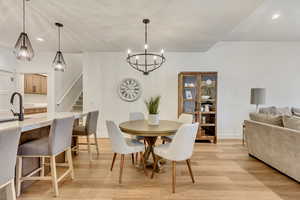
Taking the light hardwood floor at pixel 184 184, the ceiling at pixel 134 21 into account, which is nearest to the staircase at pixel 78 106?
the ceiling at pixel 134 21

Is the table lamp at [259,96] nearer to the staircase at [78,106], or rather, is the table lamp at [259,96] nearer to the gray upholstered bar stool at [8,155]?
the gray upholstered bar stool at [8,155]

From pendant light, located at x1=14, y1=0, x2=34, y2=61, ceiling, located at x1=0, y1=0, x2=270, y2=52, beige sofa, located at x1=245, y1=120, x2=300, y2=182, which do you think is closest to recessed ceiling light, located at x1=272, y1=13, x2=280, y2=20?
ceiling, located at x1=0, y1=0, x2=270, y2=52

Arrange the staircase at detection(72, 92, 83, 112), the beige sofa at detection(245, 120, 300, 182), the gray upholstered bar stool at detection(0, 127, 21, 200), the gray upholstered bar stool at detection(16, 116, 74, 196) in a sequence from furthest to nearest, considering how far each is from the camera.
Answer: the staircase at detection(72, 92, 83, 112) → the beige sofa at detection(245, 120, 300, 182) → the gray upholstered bar stool at detection(16, 116, 74, 196) → the gray upholstered bar stool at detection(0, 127, 21, 200)

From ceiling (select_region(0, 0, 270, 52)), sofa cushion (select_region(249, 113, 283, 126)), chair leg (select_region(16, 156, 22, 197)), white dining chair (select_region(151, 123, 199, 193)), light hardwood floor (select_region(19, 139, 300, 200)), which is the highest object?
ceiling (select_region(0, 0, 270, 52))

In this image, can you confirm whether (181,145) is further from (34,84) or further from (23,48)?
(34,84)

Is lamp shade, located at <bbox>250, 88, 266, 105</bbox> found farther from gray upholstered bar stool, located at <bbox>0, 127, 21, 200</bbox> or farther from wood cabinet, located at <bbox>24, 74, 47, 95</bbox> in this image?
wood cabinet, located at <bbox>24, 74, 47, 95</bbox>

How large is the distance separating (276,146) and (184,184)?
1489mm

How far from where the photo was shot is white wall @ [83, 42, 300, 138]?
4.25 meters

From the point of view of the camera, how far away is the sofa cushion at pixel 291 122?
209 cm

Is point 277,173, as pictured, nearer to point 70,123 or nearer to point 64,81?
point 70,123

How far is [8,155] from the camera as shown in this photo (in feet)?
3.84

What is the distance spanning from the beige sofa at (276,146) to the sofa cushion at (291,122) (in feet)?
0.29

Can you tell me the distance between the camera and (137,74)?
4383 mm

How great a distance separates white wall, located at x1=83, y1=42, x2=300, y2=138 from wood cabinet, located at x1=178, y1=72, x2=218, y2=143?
17.7 inches
